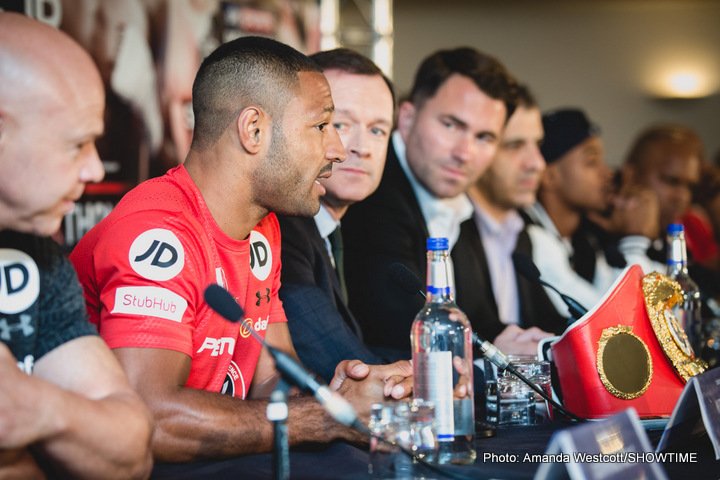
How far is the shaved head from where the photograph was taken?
44.6 inches

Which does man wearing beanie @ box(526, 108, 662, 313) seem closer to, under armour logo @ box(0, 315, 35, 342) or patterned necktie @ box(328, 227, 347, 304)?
patterned necktie @ box(328, 227, 347, 304)

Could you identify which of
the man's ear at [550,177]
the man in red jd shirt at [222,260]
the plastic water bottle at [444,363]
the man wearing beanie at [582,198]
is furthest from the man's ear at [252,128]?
the man's ear at [550,177]

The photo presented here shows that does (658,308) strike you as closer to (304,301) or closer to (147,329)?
(304,301)

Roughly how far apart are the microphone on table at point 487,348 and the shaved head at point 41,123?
0.73 m

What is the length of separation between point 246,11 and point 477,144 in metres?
1.38

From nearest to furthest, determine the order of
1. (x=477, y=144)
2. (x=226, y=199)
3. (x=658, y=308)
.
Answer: (x=226, y=199)
(x=658, y=308)
(x=477, y=144)

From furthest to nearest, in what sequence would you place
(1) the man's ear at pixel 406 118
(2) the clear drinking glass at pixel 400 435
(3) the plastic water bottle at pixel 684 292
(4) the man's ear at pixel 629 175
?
1. (4) the man's ear at pixel 629 175
2. (1) the man's ear at pixel 406 118
3. (3) the plastic water bottle at pixel 684 292
4. (2) the clear drinking glass at pixel 400 435

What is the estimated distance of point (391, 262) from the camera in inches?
101

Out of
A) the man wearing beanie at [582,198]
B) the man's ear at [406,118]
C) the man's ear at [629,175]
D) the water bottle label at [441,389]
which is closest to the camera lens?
the water bottle label at [441,389]

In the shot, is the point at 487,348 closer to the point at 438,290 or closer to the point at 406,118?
the point at 438,290

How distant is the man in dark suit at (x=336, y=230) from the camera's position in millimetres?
2109

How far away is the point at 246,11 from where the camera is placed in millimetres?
3840

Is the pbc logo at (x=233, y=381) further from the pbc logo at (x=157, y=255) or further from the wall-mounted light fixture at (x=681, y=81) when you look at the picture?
the wall-mounted light fixture at (x=681, y=81)

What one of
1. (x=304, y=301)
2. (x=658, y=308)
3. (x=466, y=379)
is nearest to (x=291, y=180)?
(x=304, y=301)
